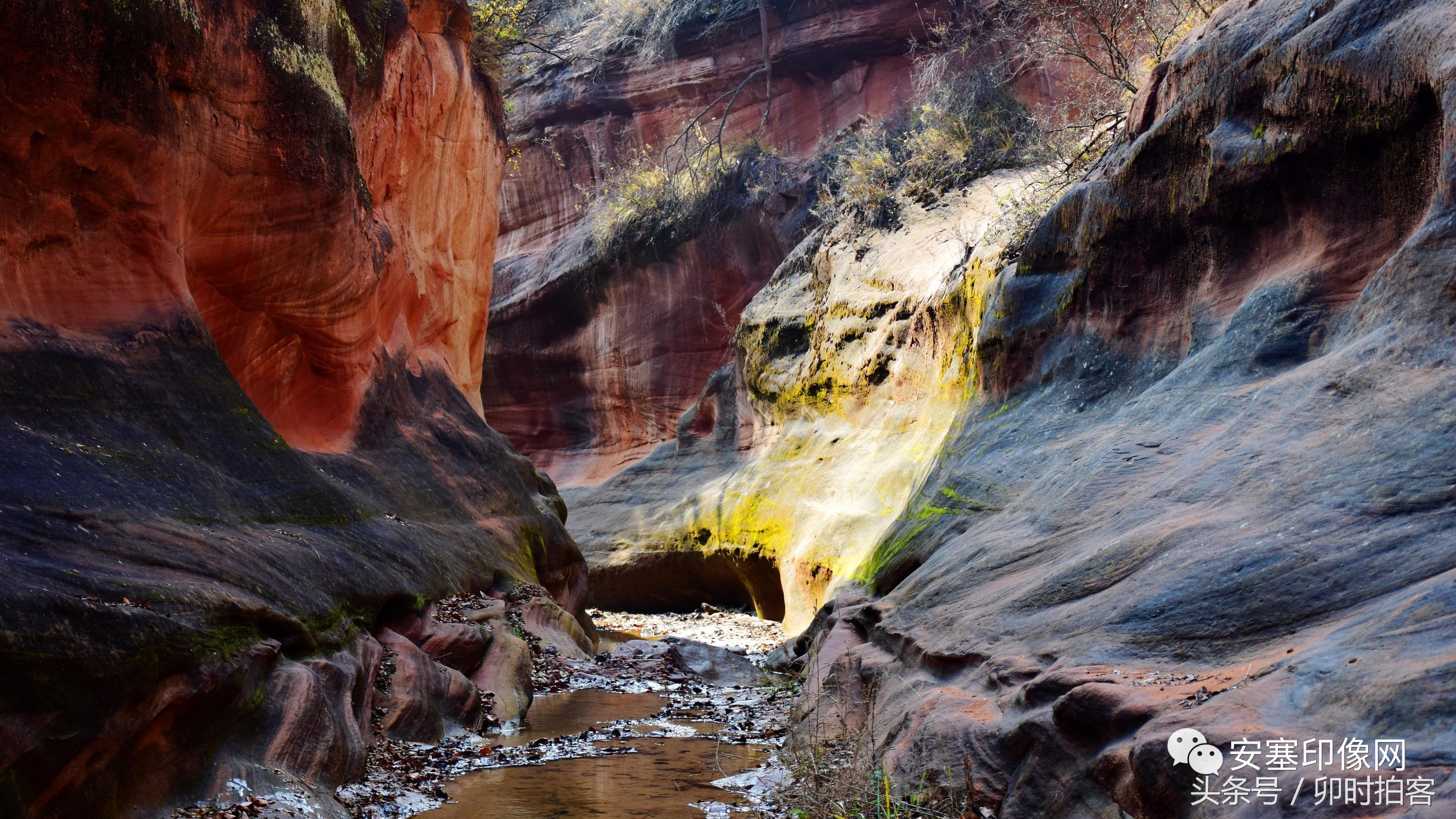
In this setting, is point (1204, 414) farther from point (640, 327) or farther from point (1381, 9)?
point (640, 327)

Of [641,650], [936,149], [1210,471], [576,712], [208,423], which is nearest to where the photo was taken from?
[1210,471]

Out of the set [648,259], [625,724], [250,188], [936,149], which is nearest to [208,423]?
[250,188]

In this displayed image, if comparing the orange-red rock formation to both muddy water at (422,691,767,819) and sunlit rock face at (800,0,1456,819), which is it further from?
sunlit rock face at (800,0,1456,819)

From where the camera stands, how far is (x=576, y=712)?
24.6 ft

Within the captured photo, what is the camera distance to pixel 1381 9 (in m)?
5.52

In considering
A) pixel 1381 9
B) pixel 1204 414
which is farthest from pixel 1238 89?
pixel 1204 414

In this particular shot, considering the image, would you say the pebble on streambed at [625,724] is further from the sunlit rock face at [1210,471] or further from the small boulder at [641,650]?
the sunlit rock face at [1210,471]

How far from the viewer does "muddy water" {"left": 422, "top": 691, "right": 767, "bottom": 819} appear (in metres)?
4.84

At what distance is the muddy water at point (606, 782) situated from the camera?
15.9ft

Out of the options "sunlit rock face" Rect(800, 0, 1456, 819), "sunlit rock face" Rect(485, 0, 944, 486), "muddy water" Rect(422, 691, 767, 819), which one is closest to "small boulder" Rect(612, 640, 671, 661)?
"sunlit rock face" Rect(800, 0, 1456, 819)

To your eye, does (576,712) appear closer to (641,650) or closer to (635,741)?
(635,741)

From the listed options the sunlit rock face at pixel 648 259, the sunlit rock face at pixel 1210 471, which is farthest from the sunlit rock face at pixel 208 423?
the sunlit rock face at pixel 648 259

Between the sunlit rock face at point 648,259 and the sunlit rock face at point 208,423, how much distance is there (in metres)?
12.1

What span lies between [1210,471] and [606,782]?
3540 mm
